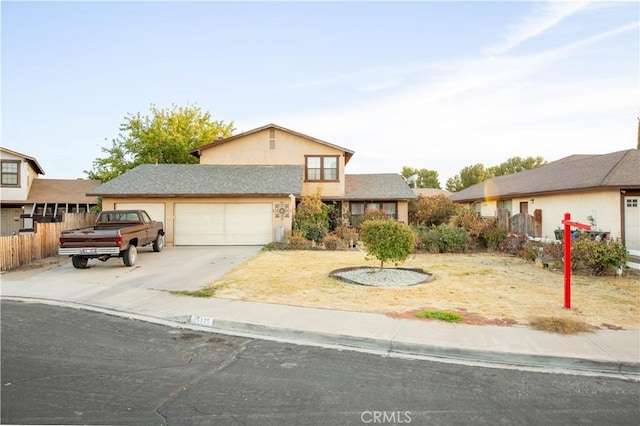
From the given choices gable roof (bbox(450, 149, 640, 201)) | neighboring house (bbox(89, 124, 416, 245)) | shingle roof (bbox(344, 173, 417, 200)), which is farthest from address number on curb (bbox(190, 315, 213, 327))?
shingle roof (bbox(344, 173, 417, 200))

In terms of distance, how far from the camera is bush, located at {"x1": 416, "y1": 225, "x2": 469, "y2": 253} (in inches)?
736

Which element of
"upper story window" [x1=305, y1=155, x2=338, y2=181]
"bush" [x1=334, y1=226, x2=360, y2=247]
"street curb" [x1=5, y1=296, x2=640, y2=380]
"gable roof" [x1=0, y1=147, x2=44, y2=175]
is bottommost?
"street curb" [x1=5, y1=296, x2=640, y2=380]

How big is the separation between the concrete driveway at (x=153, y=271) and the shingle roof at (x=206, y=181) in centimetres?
466

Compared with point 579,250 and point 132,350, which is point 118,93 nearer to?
point 132,350

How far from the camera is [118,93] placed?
2209 cm

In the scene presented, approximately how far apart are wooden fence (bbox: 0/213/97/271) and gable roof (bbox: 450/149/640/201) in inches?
994

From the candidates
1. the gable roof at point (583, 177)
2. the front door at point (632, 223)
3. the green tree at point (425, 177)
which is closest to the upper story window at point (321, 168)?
the gable roof at point (583, 177)

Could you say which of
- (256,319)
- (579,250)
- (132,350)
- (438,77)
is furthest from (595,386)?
(438,77)

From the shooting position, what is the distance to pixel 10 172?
31.0 metres

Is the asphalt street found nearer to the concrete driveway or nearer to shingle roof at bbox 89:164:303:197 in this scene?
the concrete driveway

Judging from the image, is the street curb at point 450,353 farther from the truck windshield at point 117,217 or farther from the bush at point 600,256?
the truck windshield at point 117,217

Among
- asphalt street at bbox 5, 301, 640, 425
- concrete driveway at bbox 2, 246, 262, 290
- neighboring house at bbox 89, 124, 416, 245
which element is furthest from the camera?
neighboring house at bbox 89, 124, 416, 245

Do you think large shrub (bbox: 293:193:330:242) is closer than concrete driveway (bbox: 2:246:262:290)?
No

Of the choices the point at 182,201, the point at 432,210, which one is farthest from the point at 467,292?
the point at 432,210
